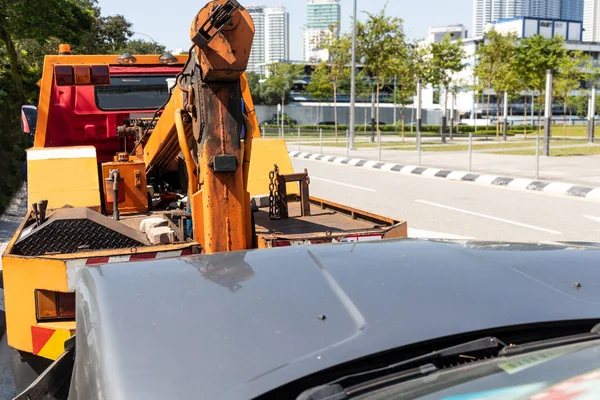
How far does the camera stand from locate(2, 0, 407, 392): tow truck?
3.89 meters

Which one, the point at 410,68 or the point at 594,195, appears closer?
the point at 594,195

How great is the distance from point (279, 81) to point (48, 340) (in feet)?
229

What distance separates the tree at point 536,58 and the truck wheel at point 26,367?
126ft

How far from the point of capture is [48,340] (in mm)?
3836

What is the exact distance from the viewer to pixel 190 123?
4570 mm

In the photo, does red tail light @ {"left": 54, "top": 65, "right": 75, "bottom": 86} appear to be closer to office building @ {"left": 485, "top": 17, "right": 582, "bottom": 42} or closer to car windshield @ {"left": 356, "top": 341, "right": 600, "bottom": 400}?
car windshield @ {"left": 356, "top": 341, "right": 600, "bottom": 400}

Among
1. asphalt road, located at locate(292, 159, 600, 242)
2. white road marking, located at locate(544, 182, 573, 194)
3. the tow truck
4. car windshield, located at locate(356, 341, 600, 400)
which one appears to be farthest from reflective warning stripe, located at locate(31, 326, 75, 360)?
white road marking, located at locate(544, 182, 573, 194)

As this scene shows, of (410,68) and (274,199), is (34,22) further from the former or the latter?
(410,68)

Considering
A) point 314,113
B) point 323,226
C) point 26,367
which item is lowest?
→ point 26,367

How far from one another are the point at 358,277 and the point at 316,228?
11.0 ft

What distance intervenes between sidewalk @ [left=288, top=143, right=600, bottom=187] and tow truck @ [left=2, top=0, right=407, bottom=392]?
10848 mm

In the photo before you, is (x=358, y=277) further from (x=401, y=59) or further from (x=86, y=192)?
(x=401, y=59)

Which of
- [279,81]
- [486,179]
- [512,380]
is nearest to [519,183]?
[486,179]

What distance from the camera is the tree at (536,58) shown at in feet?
128
